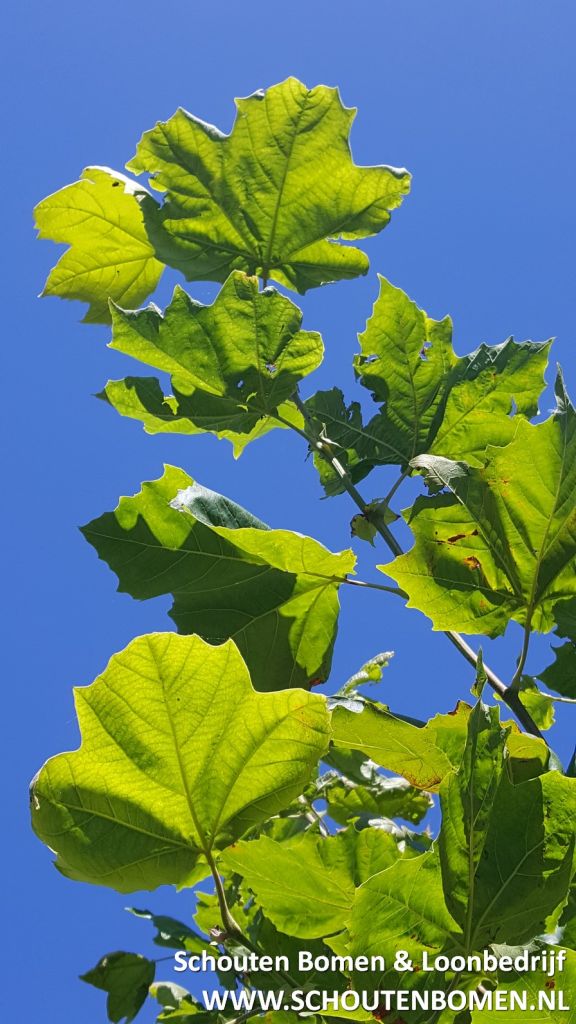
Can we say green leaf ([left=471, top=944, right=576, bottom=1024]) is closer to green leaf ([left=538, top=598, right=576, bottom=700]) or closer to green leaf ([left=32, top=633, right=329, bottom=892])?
green leaf ([left=32, top=633, right=329, bottom=892])

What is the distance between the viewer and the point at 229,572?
2.12 metres

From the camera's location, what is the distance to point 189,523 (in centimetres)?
206

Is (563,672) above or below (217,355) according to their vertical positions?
below

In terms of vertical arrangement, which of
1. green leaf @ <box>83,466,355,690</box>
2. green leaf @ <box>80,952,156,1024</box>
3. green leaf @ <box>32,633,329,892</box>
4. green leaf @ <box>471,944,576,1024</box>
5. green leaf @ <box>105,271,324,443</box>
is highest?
green leaf @ <box>105,271,324,443</box>

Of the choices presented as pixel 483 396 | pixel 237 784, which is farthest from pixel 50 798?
pixel 483 396

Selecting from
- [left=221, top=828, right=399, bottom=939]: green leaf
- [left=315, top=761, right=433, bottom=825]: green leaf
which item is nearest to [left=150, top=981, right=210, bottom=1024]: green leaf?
[left=315, top=761, right=433, bottom=825]: green leaf

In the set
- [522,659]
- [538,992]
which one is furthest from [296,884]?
[522,659]

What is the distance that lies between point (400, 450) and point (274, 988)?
1.37m

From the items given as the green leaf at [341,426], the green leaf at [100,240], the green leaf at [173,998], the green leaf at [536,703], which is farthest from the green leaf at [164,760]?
the green leaf at [173,998]

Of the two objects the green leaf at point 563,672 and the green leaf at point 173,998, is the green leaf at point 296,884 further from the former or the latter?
the green leaf at point 173,998

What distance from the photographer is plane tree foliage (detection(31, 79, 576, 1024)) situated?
4.81 feet

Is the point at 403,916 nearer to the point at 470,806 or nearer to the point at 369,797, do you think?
the point at 470,806

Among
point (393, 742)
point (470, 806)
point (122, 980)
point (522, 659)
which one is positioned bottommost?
point (122, 980)

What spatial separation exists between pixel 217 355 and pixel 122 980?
168 centimetres
